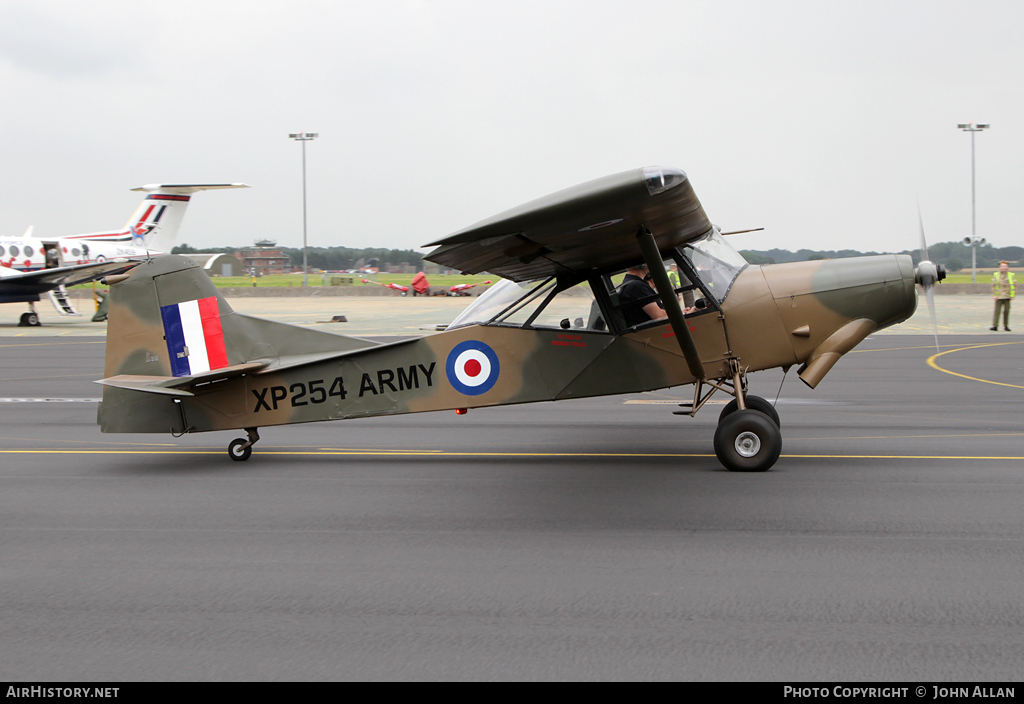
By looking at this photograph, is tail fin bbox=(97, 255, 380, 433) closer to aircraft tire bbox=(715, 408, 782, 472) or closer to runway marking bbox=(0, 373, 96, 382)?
aircraft tire bbox=(715, 408, 782, 472)

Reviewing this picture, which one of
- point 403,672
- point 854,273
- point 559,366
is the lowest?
point 403,672

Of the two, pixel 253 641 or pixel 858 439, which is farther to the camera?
pixel 858 439

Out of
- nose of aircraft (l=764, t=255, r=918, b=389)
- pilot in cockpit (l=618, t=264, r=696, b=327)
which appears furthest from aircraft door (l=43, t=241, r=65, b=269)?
nose of aircraft (l=764, t=255, r=918, b=389)

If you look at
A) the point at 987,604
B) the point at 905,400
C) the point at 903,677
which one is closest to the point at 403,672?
the point at 903,677

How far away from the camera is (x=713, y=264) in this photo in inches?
308

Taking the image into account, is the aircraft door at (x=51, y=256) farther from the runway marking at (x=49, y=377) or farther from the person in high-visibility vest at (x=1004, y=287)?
the person in high-visibility vest at (x=1004, y=287)

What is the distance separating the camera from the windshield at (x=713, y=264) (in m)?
7.74

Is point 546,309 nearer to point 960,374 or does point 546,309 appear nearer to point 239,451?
point 239,451

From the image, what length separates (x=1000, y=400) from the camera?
38.7 ft

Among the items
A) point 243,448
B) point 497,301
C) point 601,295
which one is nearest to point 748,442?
point 601,295

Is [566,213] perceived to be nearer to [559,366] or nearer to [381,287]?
[559,366]

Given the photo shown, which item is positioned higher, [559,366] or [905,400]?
[559,366]

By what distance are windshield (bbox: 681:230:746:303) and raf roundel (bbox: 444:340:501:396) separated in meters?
2.09

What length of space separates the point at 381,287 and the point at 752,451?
54740 mm
